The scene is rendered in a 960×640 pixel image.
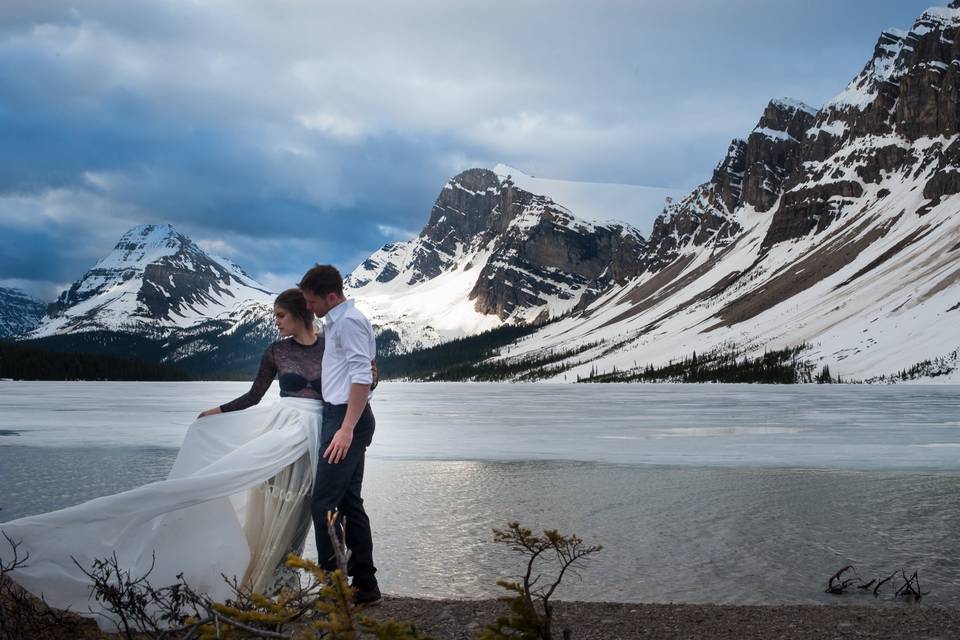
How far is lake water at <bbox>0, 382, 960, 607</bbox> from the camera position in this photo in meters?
8.17

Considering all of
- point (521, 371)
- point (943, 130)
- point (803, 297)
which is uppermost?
point (943, 130)

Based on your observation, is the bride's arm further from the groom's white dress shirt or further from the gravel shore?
the gravel shore

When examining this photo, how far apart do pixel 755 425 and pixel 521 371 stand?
15356cm

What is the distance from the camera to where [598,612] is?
671cm

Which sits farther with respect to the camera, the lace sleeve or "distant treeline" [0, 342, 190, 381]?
"distant treeline" [0, 342, 190, 381]

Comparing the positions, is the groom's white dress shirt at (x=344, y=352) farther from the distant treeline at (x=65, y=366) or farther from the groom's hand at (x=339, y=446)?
the distant treeline at (x=65, y=366)

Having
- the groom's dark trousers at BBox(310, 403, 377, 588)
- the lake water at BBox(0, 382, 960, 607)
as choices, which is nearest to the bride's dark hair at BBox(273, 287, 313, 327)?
the groom's dark trousers at BBox(310, 403, 377, 588)

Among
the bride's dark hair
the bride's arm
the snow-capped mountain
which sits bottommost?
the bride's arm

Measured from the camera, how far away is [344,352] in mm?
6664

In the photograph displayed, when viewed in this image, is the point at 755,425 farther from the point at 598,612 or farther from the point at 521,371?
the point at 521,371

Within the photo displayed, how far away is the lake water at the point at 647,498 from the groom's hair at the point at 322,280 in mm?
3145

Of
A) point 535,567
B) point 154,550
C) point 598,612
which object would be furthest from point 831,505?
point 154,550

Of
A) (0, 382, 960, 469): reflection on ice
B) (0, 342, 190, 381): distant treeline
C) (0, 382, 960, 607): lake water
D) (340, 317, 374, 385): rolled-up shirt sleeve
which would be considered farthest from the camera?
(0, 342, 190, 381): distant treeline

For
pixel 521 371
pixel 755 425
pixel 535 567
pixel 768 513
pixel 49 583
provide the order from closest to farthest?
pixel 49 583, pixel 535 567, pixel 768 513, pixel 755 425, pixel 521 371
